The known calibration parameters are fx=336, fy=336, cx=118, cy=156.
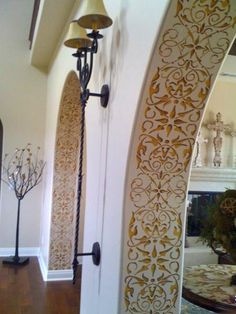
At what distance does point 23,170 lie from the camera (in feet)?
16.4

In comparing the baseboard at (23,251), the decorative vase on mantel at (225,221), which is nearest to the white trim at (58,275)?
the baseboard at (23,251)

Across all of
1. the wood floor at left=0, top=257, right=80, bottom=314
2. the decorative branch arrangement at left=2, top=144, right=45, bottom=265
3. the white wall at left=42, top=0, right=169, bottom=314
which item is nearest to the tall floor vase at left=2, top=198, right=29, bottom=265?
the wood floor at left=0, top=257, right=80, bottom=314

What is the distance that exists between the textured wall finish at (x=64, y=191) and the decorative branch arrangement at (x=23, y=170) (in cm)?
97

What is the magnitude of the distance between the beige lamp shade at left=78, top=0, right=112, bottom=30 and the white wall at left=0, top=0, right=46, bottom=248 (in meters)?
3.81

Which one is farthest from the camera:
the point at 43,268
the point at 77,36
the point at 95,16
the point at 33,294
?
the point at 43,268

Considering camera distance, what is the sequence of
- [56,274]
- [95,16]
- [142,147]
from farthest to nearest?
[56,274]
[95,16]
[142,147]

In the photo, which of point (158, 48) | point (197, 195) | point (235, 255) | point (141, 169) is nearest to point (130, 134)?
point (141, 169)

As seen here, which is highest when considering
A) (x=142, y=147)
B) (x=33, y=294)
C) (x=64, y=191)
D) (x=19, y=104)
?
(x=19, y=104)

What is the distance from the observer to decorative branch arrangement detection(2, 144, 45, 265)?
4.90 meters

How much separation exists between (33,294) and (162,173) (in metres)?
2.93

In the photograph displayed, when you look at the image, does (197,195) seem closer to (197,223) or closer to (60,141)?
(197,223)

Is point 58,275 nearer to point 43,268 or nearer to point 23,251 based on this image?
point 43,268

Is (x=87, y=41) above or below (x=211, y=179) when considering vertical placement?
above

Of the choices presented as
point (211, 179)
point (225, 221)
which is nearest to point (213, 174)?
point (211, 179)
